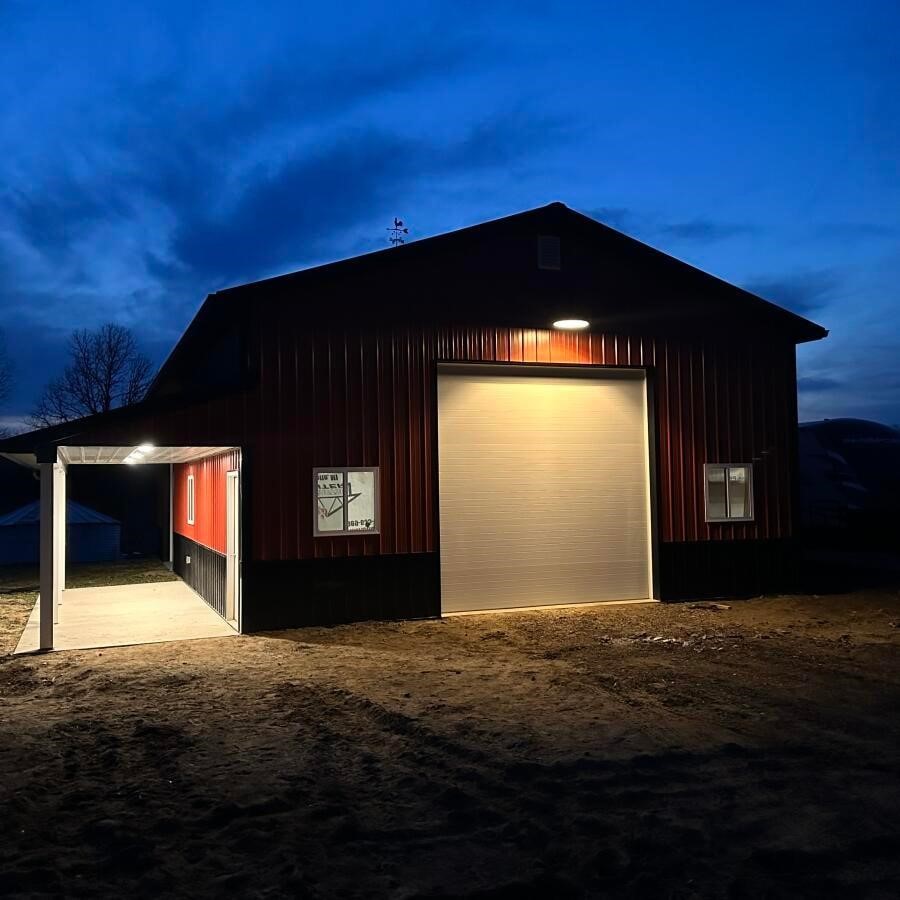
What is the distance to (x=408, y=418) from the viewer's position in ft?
37.0

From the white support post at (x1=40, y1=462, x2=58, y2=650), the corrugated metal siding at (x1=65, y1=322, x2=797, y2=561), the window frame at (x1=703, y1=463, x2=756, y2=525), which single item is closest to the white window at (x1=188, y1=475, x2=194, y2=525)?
the corrugated metal siding at (x1=65, y1=322, x2=797, y2=561)

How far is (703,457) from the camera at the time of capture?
12867 mm

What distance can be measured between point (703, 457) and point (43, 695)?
31.8 ft

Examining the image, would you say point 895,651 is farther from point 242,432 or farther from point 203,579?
point 203,579

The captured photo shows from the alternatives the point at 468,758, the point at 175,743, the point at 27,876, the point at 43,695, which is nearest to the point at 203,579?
the point at 43,695

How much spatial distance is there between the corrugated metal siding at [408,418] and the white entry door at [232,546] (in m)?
0.59

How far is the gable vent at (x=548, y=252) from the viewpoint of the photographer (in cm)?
1211

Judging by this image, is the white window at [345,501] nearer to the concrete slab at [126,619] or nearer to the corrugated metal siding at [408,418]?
the corrugated metal siding at [408,418]

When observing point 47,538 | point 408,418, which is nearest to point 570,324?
point 408,418

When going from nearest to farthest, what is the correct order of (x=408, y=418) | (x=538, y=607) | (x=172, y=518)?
(x=408, y=418) < (x=538, y=607) < (x=172, y=518)

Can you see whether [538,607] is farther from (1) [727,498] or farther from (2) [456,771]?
(2) [456,771]

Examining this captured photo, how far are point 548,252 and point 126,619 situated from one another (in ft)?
27.3

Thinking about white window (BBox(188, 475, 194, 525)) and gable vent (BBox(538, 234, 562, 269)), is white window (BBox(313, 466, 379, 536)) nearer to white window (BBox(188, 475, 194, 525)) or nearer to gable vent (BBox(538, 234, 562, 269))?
gable vent (BBox(538, 234, 562, 269))

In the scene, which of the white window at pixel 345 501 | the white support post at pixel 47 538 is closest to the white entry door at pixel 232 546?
the white window at pixel 345 501
